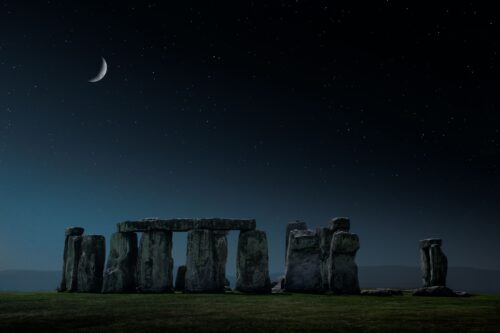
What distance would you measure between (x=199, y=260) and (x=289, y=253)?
2.62m

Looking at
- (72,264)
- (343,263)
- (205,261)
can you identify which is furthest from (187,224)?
(343,263)

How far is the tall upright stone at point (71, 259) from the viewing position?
51.7ft

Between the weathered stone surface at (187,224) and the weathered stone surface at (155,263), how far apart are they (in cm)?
19

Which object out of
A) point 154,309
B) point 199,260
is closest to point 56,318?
point 154,309

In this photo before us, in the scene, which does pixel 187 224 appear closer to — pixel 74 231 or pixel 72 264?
pixel 72 264

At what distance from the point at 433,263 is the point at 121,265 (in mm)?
9639

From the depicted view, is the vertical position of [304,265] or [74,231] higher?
[74,231]

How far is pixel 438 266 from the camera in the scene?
16766mm

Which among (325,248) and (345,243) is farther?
(325,248)

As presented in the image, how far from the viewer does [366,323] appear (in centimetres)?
691

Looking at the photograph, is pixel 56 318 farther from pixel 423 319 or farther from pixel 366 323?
pixel 423 319

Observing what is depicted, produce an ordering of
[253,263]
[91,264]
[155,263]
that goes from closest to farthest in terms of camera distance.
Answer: [253,263]
[155,263]
[91,264]

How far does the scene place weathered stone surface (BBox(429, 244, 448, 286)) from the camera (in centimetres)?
1664

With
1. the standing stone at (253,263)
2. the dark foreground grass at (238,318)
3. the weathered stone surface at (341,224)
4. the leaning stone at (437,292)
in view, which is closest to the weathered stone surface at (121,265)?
the standing stone at (253,263)
